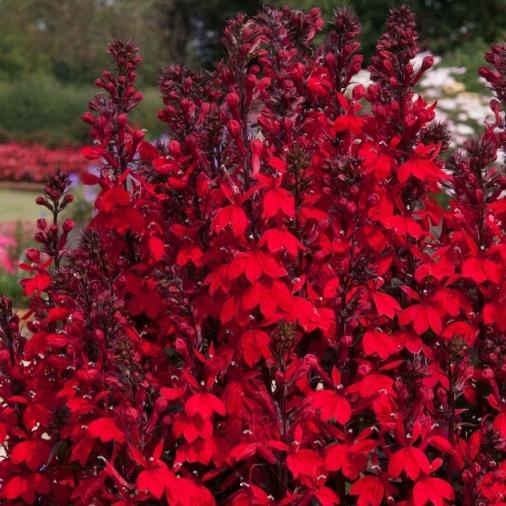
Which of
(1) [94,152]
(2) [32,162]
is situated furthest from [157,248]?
(2) [32,162]

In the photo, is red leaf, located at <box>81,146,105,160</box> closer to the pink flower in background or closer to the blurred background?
the blurred background

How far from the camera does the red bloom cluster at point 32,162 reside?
19.2 metres

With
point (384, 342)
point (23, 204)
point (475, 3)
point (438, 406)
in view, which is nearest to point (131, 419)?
point (384, 342)

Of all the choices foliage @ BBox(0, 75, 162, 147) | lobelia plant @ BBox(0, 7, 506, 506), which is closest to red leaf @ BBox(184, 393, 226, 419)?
lobelia plant @ BBox(0, 7, 506, 506)

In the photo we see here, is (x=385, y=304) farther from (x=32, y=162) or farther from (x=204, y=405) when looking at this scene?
(x=32, y=162)

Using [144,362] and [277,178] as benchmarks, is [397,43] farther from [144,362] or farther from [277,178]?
[144,362]

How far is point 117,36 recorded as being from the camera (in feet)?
24.3

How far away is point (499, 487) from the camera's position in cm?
181

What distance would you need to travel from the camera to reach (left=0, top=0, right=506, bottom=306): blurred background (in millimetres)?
10664

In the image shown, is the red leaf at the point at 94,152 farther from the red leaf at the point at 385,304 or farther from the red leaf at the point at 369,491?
the red leaf at the point at 369,491

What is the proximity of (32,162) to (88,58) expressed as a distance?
19.1 meters

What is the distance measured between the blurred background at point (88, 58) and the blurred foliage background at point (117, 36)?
0.03m

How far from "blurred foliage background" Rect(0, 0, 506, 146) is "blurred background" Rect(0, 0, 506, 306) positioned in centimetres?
3

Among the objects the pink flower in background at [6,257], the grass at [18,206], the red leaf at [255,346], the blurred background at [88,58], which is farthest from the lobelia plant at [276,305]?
the grass at [18,206]
